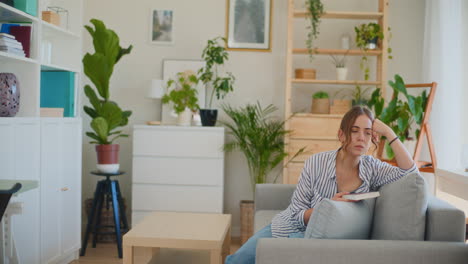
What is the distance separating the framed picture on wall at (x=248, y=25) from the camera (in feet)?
16.1

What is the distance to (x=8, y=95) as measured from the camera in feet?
9.56

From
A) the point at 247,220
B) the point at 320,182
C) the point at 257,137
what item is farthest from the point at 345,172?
the point at 247,220

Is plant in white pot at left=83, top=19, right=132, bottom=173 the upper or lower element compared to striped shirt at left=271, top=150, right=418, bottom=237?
upper

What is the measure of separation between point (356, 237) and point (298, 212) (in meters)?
0.37

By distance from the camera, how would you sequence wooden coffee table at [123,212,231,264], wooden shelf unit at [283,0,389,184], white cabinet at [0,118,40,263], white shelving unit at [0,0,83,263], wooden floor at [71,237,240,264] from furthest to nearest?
wooden shelf unit at [283,0,389,184], wooden floor at [71,237,240,264], white shelving unit at [0,0,83,263], white cabinet at [0,118,40,263], wooden coffee table at [123,212,231,264]

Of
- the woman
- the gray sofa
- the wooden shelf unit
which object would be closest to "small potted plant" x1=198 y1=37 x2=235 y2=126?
the wooden shelf unit

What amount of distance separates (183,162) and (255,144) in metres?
0.68

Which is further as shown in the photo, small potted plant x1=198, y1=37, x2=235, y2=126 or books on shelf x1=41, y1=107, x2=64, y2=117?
small potted plant x1=198, y1=37, x2=235, y2=126

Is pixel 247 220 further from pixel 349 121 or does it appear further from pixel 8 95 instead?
pixel 349 121

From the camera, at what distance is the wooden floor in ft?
12.8

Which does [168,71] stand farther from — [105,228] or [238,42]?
[105,228]

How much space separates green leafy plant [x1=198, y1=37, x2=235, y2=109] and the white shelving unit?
122 cm

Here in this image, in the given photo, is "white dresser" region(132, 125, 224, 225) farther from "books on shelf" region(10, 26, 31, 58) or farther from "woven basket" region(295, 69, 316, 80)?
"books on shelf" region(10, 26, 31, 58)

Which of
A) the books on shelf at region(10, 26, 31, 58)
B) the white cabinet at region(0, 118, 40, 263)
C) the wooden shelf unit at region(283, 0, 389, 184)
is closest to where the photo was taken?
the white cabinet at region(0, 118, 40, 263)
